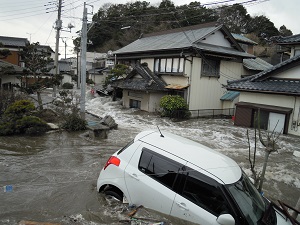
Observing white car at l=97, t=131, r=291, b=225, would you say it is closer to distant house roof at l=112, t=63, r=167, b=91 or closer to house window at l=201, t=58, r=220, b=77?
distant house roof at l=112, t=63, r=167, b=91

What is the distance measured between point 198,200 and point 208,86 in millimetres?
18999

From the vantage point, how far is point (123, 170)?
455 centimetres

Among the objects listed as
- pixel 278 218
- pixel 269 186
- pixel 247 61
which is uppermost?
pixel 247 61

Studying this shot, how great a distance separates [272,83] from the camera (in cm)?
1602

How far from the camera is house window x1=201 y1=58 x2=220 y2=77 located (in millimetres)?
21109

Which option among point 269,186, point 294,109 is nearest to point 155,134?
point 269,186

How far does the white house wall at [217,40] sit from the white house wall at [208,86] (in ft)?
6.05

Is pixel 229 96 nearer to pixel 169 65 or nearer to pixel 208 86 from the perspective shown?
pixel 208 86

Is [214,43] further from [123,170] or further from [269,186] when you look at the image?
[123,170]

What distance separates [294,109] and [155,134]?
43.6 ft

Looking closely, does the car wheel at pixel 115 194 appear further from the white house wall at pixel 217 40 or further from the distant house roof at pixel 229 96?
the distant house roof at pixel 229 96

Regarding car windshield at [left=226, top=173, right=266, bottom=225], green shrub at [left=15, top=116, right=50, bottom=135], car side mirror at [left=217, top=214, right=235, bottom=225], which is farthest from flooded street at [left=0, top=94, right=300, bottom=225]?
car windshield at [left=226, top=173, right=266, bottom=225]

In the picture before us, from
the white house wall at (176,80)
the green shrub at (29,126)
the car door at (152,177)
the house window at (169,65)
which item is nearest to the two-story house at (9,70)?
the green shrub at (29,126)

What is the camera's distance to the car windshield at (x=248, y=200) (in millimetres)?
3530
